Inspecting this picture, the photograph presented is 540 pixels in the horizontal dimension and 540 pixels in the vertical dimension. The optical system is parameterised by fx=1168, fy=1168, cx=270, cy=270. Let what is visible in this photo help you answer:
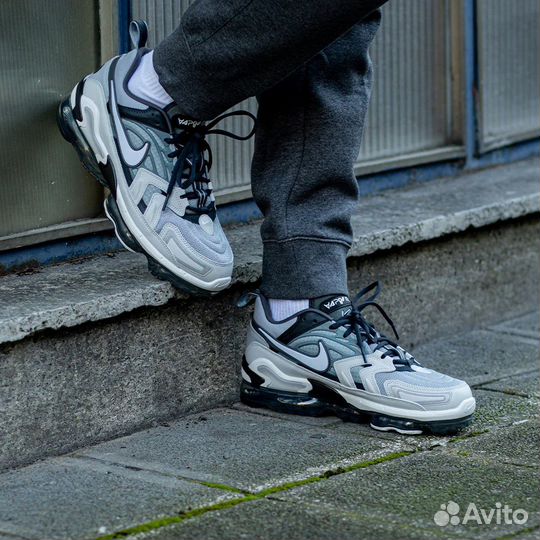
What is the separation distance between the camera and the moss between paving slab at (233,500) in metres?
1.75

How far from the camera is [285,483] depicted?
1.95 metres

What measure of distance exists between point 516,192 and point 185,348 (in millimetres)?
1229

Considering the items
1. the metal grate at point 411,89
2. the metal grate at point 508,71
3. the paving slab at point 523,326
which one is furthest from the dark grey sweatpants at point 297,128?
the metal grate at point 508,71

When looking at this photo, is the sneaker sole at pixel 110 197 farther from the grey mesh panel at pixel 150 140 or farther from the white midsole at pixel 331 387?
the white midsole at pixel 331 387

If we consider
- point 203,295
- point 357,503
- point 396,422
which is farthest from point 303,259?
point 357,503

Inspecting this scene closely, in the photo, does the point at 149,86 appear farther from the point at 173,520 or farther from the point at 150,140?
the point at 173,520

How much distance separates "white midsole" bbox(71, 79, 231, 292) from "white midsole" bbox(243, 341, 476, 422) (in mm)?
216

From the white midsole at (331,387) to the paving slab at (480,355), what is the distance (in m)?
0.42

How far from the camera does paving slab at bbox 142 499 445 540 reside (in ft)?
5.66

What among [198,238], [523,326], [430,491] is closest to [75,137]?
[198,238]

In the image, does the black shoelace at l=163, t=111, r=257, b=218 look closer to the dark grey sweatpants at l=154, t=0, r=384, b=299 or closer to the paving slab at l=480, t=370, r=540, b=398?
the dark grey sweatpants at l=154, t=0, r=384, b=299

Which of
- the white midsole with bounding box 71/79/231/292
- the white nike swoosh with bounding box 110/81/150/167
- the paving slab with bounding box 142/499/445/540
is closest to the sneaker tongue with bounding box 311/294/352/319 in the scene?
the white midsole with bounding box 71/79/231/292

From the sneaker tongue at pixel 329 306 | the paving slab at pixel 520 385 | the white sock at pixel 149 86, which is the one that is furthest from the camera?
the paving slab at pixel 520 385

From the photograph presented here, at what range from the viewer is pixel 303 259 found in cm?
228
